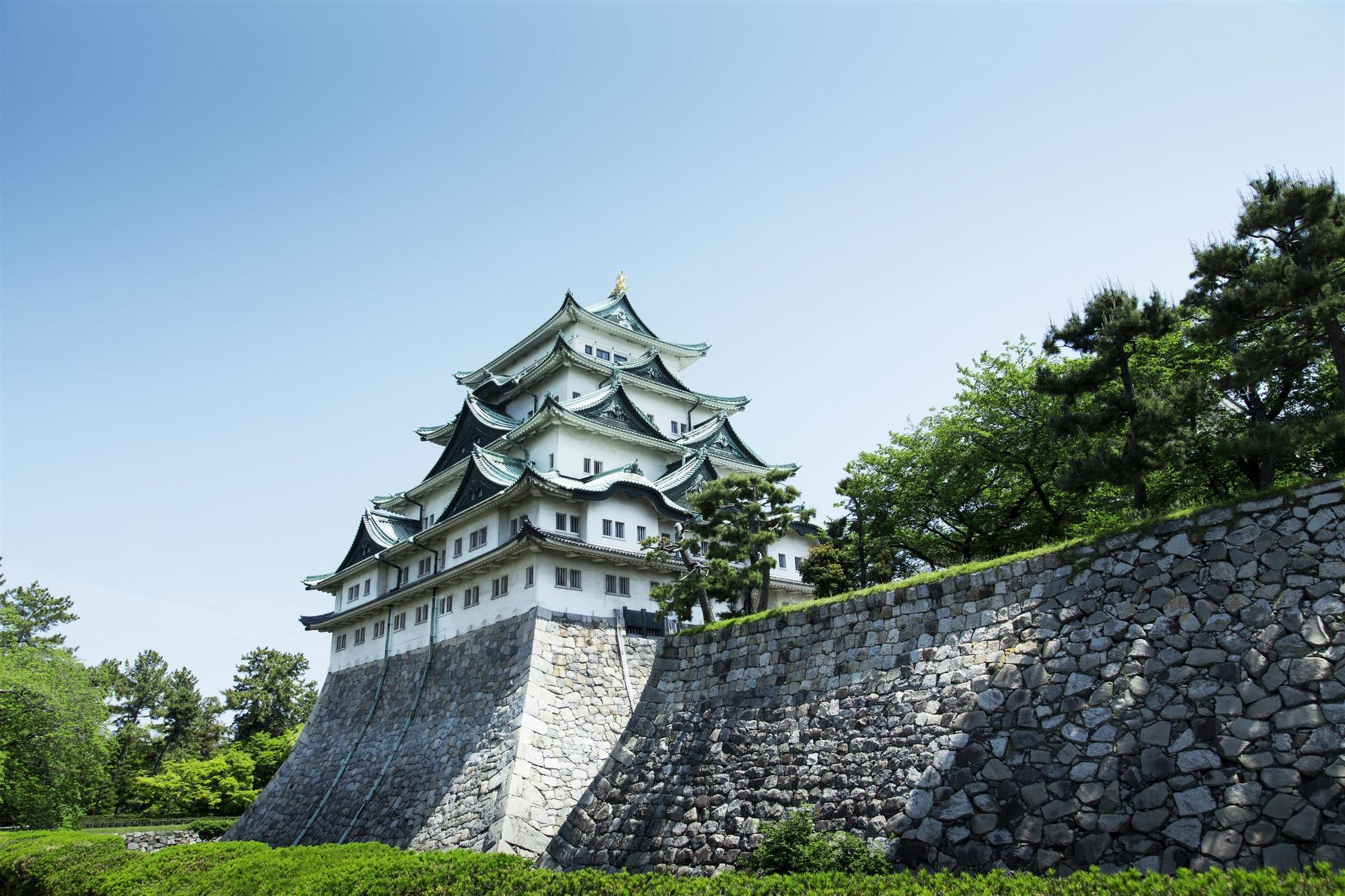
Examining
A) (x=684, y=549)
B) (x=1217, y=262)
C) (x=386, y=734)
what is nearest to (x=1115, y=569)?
(x=1217, y=262)

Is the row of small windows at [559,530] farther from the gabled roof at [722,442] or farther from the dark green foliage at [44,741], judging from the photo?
the dark green foliage at [44,741]

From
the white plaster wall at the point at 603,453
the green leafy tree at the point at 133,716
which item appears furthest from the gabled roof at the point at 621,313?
the green leafy tree at the point at 133,716

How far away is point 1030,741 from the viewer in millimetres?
13844

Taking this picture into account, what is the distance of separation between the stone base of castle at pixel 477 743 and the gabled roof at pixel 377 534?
Answer: 583 centimetres

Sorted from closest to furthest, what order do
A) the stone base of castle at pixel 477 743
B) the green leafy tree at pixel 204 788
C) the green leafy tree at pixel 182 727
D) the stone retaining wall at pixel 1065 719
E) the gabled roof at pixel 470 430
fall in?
the stone retaining wall at pixel 1065 719 → the stone base of castle at pixel 477 743 → the gabled roof at pixel 470 430 → the green leafy tree at pixel 204 788 → the green leafy tree at pixel 182 727

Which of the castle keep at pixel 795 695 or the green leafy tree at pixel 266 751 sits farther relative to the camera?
the green leafy tree at pixel 266 751

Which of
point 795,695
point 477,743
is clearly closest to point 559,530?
point 477,743

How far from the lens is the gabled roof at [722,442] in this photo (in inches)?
1500

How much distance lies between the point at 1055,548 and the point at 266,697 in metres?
58.6

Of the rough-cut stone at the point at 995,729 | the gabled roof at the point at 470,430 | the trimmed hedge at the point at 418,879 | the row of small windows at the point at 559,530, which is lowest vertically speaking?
the trimmed hedge at the point at 418,879

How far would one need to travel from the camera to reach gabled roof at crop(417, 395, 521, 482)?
36156mm

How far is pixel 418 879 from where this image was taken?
608 inches

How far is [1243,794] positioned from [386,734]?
27091mm

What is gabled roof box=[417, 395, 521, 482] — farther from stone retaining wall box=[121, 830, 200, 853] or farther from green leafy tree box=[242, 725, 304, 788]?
green leafy tree box=[242, 725, 304, 788]
